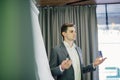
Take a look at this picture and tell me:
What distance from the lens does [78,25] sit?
2.91 m

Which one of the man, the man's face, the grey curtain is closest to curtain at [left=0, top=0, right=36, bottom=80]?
the man

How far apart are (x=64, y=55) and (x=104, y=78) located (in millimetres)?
1117

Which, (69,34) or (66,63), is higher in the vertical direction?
(69,34)

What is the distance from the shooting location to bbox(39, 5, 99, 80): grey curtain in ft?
9.38

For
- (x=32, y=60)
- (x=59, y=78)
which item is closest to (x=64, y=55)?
(x=59, y=78)

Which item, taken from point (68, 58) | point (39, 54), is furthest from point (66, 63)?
point (39, 54)

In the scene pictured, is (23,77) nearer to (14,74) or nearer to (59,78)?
(14,74)

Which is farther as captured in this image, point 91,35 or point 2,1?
point 91,35

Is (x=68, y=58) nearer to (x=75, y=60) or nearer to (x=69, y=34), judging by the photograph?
(x=75, y=60)

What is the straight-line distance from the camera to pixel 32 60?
303 mm

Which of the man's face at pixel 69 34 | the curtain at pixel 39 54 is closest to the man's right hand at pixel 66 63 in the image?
the man's face at pixel 69 34

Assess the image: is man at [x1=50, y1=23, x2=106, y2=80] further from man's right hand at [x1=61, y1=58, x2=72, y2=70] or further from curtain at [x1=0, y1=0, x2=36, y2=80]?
curtain at [x1=0, y1=0, x2=36, y2=80]

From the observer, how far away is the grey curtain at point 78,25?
2859 mm

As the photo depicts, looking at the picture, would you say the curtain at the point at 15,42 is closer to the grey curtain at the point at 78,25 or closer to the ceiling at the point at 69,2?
the ceiling at the point at 69,2
